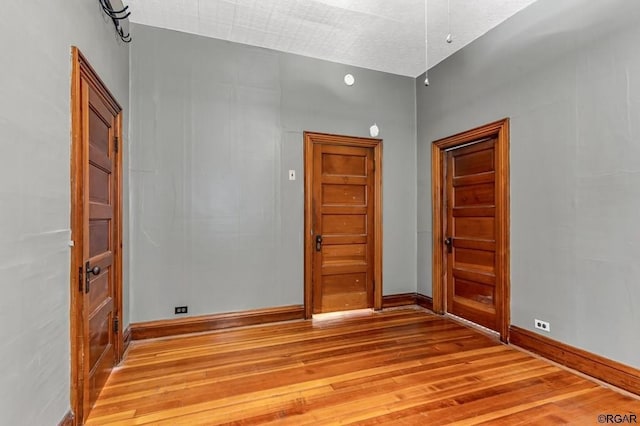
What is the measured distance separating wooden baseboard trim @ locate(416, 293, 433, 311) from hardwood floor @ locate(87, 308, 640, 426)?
0.78m

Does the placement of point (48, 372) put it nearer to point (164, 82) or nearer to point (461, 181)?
point (164, 82)

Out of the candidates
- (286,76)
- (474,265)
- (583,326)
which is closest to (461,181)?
(474,265)

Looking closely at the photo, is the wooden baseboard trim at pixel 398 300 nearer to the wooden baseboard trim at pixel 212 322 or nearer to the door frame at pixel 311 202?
the door frame at pixel 311 202

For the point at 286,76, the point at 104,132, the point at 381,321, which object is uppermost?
the point at 286,76

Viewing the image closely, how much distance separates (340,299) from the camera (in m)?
4.05

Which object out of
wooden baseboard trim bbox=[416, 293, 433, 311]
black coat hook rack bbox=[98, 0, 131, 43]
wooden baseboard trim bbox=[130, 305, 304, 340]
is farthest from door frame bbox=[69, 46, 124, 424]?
wooden baseboard trim bbox=[416, 293, 433, 311]

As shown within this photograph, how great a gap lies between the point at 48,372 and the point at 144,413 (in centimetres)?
72

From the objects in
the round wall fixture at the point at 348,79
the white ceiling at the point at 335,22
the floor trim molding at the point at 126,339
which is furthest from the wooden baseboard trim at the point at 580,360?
the floor trim molding at the point at 126,339

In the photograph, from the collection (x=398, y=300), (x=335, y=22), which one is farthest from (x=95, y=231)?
(x=398, y=300)

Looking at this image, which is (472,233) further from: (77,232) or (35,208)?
(35,208)

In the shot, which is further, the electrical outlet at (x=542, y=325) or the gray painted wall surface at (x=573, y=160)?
the electrical outlet at (x=542, y=325)

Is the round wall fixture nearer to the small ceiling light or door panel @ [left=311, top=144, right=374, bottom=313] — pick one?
the small ceiling light

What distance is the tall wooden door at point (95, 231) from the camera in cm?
180

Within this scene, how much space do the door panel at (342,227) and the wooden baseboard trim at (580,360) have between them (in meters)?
1.75
